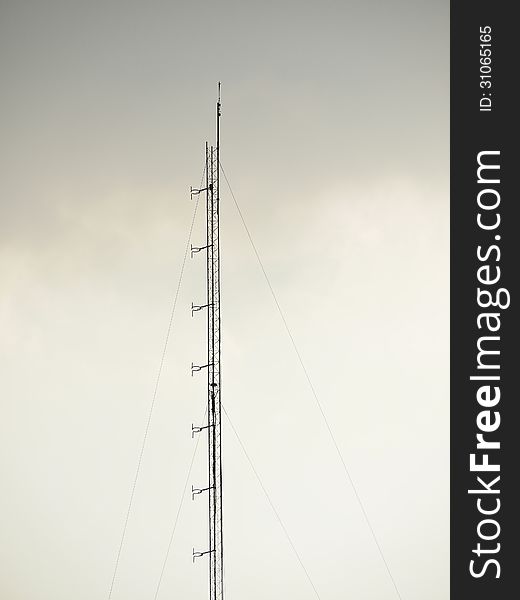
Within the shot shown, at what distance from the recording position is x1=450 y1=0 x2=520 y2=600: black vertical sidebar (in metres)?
8.29

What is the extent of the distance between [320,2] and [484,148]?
92.4 inches

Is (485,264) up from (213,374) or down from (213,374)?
up

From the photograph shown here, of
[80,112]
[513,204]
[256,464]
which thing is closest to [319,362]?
[256,464]

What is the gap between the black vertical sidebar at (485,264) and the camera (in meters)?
8.29

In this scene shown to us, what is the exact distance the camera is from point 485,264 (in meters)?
8.35

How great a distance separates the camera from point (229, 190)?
384 inches

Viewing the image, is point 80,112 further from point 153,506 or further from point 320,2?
point 153,506

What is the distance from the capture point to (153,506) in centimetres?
966

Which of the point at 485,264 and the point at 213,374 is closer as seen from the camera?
the point at 213,374

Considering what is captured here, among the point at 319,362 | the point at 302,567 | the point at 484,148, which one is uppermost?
the point at 484,148

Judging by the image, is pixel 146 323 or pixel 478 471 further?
pixel 146 323

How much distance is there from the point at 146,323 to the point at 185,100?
2.06 m

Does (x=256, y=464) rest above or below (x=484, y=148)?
below

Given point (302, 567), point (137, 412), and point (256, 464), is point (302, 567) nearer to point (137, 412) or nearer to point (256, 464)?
point (256, 464)
